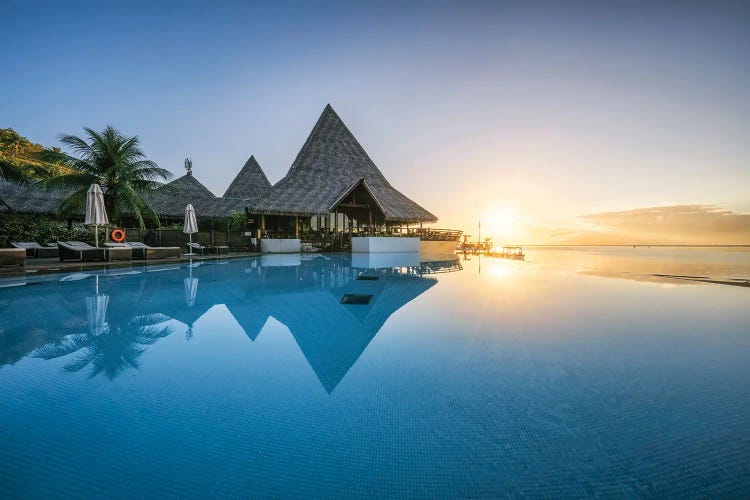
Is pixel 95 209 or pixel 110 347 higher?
pixel 95 209

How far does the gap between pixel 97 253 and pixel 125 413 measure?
13.5 m

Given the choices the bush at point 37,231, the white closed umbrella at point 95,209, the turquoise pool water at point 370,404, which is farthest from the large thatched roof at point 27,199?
the turquoise pool water at point 370,404

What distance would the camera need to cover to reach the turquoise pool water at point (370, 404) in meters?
1.50

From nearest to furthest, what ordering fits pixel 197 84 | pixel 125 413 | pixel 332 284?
pixel 125 413 < pixel 332 284 < pixel 197 84

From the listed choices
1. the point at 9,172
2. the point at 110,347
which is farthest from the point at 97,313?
the point at 9,172

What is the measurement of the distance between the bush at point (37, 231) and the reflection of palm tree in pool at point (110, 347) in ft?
57.6

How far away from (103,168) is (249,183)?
631 inches

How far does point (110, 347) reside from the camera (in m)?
3.51

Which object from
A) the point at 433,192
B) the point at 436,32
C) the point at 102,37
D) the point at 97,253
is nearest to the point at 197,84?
the point at 102,37

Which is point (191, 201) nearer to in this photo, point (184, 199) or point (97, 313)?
point (184, 199)

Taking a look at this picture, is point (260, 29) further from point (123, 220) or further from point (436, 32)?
point (123, 220)

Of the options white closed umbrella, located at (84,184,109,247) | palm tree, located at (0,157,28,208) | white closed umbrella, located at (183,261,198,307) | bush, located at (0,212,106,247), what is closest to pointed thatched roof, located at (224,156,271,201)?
bush, located at (0,212,106,247)

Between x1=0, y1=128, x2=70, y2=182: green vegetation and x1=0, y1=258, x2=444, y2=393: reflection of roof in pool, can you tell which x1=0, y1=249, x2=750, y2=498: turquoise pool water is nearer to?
x1=0, y1=258, x2=444, y2=393: reflection of roof in pool

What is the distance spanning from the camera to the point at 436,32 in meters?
17.0
